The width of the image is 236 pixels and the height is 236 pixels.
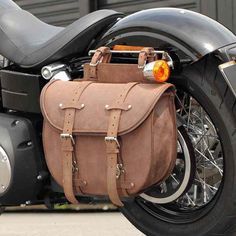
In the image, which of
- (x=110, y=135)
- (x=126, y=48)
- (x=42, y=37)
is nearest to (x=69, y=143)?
(x=110, y=135)

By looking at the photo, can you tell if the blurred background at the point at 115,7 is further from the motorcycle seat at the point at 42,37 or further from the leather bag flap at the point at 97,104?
the leather bag flap at the point at 97,104

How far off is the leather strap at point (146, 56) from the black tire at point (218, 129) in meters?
0.15

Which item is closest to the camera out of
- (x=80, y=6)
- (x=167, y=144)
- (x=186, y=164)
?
(x=167, y=144)

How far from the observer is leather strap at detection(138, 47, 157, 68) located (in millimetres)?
2598

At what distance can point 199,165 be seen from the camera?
2.76 m

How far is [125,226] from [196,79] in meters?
2.35

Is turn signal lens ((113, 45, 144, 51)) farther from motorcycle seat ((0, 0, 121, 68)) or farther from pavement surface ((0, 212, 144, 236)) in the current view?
pavement surface ((0, 212, 144, 236))

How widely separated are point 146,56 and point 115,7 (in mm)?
4975

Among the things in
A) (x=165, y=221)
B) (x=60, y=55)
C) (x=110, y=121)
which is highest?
(x=60, y=55)

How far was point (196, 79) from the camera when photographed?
2.62m

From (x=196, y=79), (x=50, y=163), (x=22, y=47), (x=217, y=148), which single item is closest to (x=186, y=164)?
(x=217, y=148)

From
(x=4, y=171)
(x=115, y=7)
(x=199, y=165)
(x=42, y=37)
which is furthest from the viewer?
(x=115, y=7)

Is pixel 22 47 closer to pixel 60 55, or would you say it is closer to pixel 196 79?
pixel 60 55

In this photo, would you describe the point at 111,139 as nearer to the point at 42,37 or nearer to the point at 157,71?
the point at 157,71
